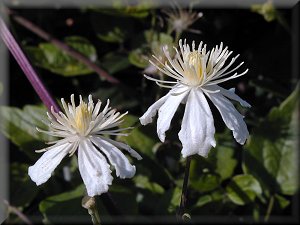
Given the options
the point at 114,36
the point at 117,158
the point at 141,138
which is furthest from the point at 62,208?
the point at 114,36

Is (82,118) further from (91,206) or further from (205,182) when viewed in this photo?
(205,182)

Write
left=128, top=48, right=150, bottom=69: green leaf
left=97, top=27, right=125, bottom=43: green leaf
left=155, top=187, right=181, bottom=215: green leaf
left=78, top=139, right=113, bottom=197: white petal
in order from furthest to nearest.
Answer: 1. left=97, top=27, right=125, bottom=43: green leaf
2. left=128, top=48, right=150, bottom=69: green leaf
3. left=155, top=187, right=181, bottom=215: green leaf
4. left=78, top=139, right=113, bottom=197: white petal

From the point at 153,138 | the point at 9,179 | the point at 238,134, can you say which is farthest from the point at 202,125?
the point at 9,179

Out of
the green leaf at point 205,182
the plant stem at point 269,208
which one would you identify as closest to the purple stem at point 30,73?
the green leaf at point 205,182

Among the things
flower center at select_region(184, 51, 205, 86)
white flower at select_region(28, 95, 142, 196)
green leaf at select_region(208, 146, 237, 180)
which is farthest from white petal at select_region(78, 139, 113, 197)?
green leaf at select_region(208, 146, 237, 180)

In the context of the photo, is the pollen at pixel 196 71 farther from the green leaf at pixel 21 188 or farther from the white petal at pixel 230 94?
the green leaf at pixel 21 188

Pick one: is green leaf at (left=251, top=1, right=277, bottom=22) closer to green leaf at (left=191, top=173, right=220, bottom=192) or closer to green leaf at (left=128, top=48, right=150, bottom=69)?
green leaf at (left=128, top=48, right=150, bottom=69)
